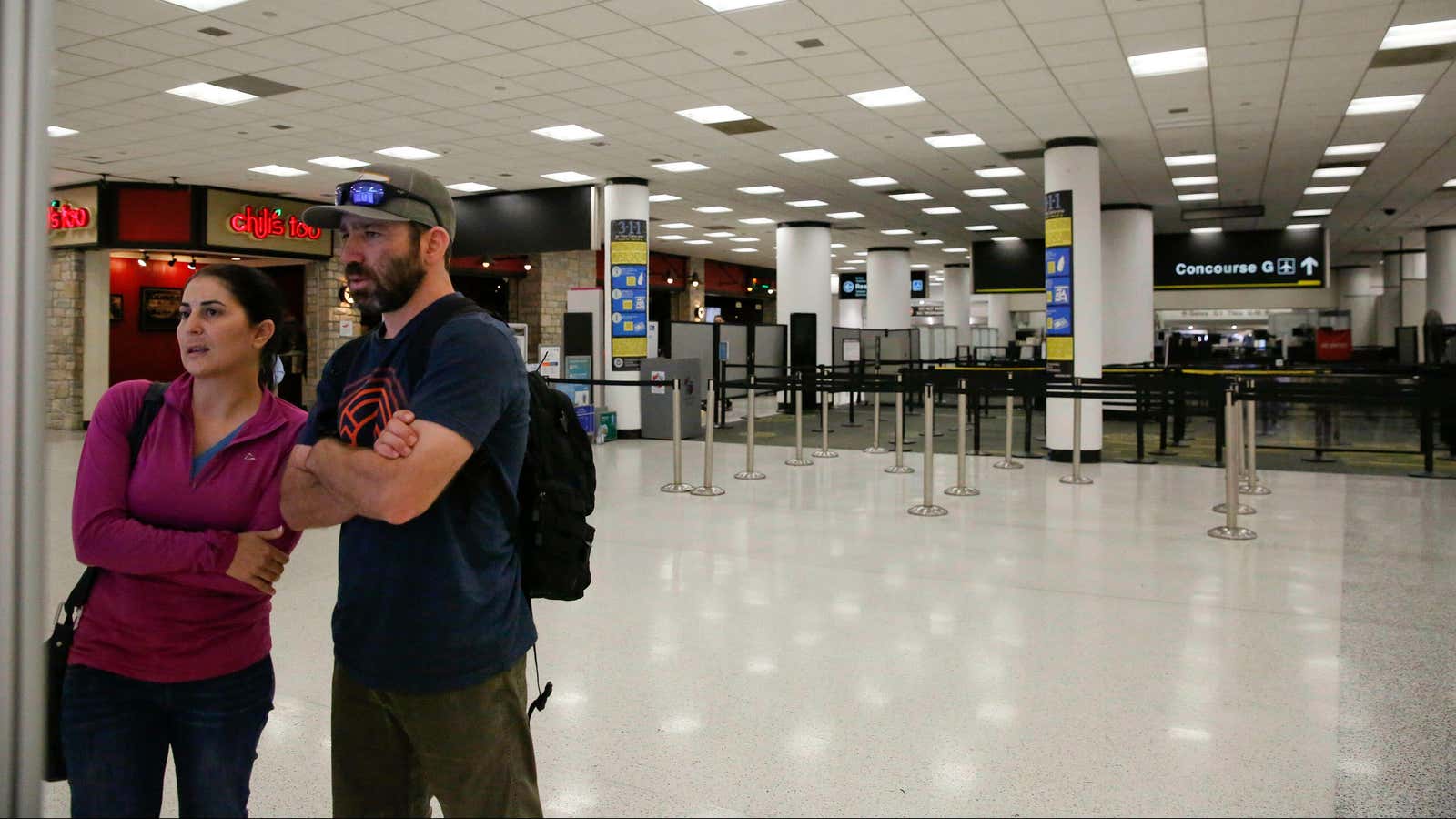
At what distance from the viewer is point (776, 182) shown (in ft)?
46.4

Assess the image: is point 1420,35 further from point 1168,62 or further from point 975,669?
point 975,669

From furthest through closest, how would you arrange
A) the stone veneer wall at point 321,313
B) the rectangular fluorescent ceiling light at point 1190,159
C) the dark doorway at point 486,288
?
the dark doorway at point 486,288
the stone veneer wall at point 321,313
the rectangular fluorescent ceiling light at point 1190,159

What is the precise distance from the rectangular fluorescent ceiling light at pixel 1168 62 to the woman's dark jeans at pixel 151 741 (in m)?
8.06

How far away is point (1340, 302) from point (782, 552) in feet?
89.9

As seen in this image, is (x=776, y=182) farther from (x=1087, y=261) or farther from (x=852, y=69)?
(x=852, y=69)

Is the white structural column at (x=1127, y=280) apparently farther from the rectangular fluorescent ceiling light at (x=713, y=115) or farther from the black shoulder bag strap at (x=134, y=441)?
the black shoulder bag strap at (x=134, y=441)

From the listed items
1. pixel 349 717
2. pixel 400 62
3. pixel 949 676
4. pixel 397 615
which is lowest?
pixel 949 676

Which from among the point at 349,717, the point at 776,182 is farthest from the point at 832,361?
the point at 349,717

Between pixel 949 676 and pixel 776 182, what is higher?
pixel 776 182

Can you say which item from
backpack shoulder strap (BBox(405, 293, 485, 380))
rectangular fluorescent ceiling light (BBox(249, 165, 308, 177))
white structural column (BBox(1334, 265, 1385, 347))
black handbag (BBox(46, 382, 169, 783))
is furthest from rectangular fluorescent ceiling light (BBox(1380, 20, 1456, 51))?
white structural column (BBox(1334, 265, 1385, 347))

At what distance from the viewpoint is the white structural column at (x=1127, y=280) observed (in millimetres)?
15828

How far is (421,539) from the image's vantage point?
5.14 feet

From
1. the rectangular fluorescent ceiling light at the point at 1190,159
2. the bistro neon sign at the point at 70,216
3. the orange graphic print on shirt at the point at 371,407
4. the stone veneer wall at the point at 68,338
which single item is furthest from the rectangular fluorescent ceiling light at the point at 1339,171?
the stone veneer wall at the point at 68,338

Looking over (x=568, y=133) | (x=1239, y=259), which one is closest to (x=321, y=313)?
(x=568, y=133)
